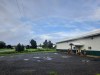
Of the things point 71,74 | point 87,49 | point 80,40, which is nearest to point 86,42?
point 87,49

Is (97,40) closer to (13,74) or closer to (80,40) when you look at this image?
(80,40)

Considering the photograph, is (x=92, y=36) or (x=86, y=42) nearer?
(x=92, y=36)

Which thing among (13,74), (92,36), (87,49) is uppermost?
(92,36)

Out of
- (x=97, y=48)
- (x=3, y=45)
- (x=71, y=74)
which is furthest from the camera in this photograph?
(x=3, y=45)

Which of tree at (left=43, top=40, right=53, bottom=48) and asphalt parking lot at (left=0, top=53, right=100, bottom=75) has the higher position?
tree at (left=43, top=40, right=53, bottom=48)

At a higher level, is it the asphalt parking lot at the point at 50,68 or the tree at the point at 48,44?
the tree at the point at 48,44

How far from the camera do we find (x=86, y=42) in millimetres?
34781

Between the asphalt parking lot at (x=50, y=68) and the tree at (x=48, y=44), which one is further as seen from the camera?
the tree at (x=48, y=44)

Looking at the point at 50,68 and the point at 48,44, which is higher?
the point at 48,44

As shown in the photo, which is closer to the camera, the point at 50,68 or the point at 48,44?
the point at 50,68

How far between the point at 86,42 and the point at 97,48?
19.0 feet

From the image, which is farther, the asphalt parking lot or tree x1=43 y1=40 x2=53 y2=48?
tree x1=43 y1=40 x2=53 y2=48

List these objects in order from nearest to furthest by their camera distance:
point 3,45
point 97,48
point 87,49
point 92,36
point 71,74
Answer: point 71,74
point 97,48
point 92,36
point 87,49
point 3,45

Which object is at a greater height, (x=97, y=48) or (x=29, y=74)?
(x=97, y=48)
